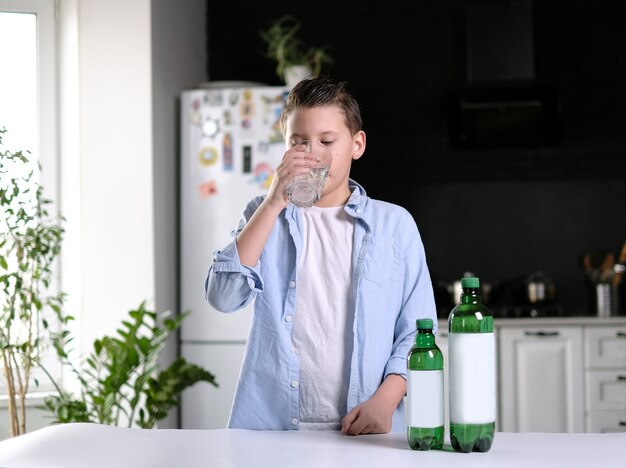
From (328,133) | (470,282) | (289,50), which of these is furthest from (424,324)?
(289,50)

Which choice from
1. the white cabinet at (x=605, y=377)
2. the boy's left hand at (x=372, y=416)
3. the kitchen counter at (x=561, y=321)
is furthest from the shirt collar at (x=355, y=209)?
the white cabinet at (x=605, y=377)

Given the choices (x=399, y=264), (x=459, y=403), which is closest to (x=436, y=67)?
(x=399, y=264)

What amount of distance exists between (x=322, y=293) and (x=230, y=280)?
0.19 metres

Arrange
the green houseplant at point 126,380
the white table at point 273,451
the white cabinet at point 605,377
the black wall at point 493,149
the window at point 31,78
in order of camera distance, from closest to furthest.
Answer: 1. the white table at point 273,451
2. the green houseplant at point 126,380
3. the window at point 31,78
4. the white cabinet at point 605,377
5. the black wall at point 493,149

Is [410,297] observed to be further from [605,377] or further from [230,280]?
[605,377]

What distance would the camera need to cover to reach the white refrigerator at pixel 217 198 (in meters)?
4.57

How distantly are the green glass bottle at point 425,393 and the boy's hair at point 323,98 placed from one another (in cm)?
52

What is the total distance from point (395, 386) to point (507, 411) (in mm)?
2986

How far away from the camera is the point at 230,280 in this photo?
1.70 meters

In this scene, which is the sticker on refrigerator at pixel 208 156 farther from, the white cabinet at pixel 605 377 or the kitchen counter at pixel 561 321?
the white cabinet at pixel 605 377

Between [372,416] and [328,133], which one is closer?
[372,416]

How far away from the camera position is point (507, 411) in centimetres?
456

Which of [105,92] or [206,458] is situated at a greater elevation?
[105,92]

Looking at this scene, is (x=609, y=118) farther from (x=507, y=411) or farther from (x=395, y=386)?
(x=395, y=386)
